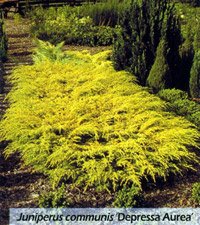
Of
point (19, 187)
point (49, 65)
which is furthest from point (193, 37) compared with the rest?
point (19, 187)

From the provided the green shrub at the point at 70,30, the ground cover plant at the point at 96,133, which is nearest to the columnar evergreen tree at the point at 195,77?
the ground cover plant at the point at 96,133

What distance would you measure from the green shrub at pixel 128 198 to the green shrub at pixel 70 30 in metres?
8.05

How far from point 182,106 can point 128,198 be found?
2.60 metres

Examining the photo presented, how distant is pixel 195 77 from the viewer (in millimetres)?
8508

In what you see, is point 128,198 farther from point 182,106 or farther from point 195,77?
point 195,77

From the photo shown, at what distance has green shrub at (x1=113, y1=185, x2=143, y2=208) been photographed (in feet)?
16.6

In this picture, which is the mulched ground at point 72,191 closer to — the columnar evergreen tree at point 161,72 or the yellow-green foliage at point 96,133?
the yellow-green foliage at point 96,133

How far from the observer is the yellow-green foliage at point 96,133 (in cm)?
553

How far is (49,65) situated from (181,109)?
2411 mm

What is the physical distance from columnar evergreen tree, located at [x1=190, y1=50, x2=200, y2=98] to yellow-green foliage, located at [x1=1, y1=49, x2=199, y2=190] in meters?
1.33

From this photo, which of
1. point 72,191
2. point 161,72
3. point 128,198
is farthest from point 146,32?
point 128,198

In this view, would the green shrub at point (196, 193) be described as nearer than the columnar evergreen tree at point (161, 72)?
Yes

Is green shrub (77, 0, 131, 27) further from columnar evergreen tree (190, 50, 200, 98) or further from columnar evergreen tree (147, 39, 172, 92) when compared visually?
columnar evergreen tree (190, 50, 200, 98)

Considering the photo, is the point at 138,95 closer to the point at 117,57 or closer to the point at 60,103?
the point at 60,103
